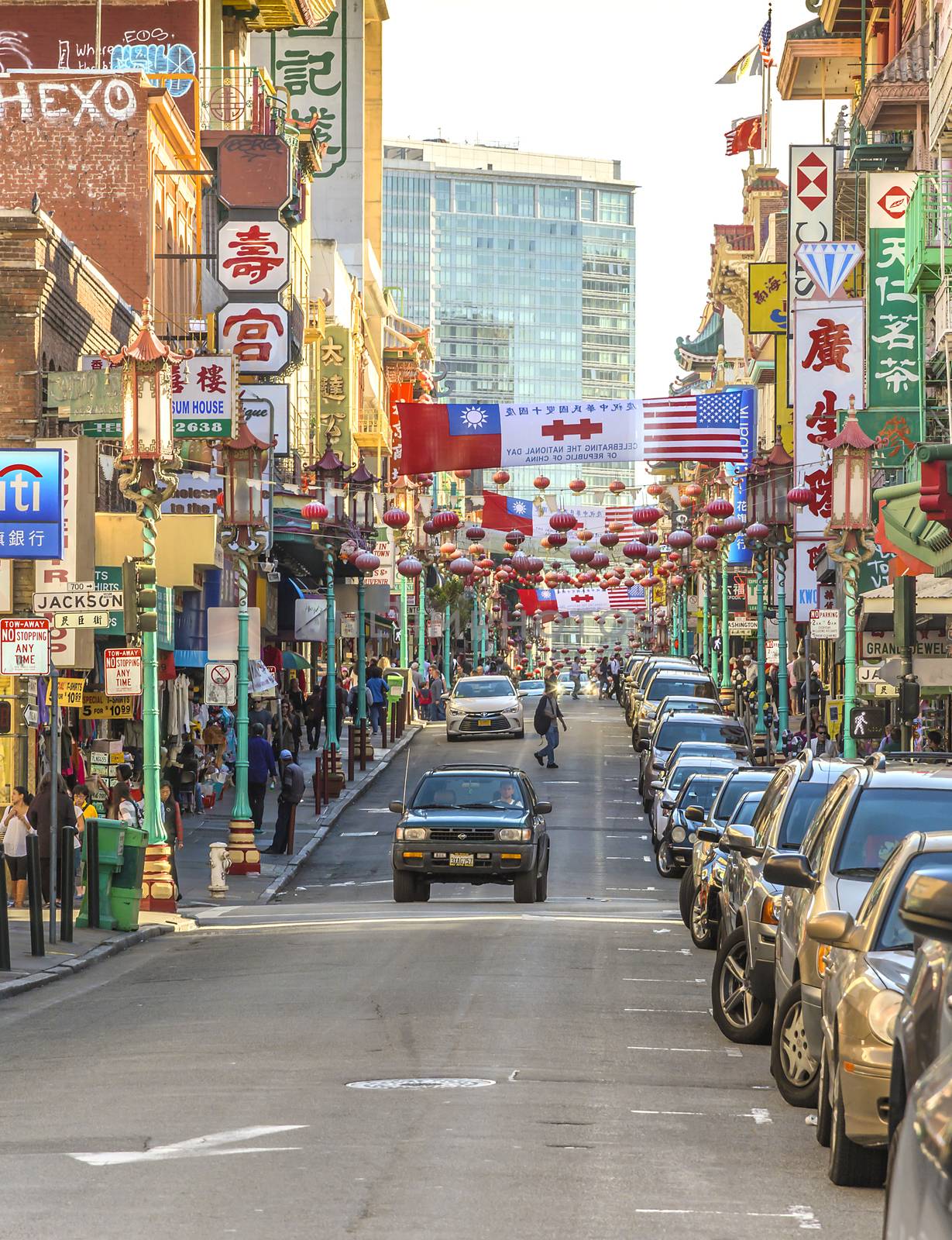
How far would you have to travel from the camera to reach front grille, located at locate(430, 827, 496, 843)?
84.6 ft

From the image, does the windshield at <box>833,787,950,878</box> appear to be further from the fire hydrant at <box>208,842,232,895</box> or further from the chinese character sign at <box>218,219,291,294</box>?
the chinese character sign at <box>218,219,291,294</box>

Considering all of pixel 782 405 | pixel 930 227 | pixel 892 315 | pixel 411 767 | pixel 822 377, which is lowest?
pixel 411 767

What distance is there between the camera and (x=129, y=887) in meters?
23.9

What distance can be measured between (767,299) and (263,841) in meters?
36.9

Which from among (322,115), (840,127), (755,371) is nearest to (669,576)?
(755,371)

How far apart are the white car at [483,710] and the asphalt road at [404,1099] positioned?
37116 millimetres

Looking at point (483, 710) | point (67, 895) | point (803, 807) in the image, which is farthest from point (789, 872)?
point (483, 710)

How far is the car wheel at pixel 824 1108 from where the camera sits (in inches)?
374

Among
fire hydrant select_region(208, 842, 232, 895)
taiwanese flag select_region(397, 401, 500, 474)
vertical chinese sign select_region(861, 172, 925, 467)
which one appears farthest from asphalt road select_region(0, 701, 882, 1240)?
taiwanese flag select_region(397, 401, 500, 474)

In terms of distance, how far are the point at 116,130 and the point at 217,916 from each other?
2055cm

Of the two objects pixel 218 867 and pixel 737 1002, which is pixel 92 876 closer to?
pixel 218 867

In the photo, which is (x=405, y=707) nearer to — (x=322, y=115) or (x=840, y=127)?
(x=840, y=127)

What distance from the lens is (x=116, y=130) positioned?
137ft

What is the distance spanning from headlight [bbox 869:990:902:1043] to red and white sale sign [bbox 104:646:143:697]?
17716 mm
